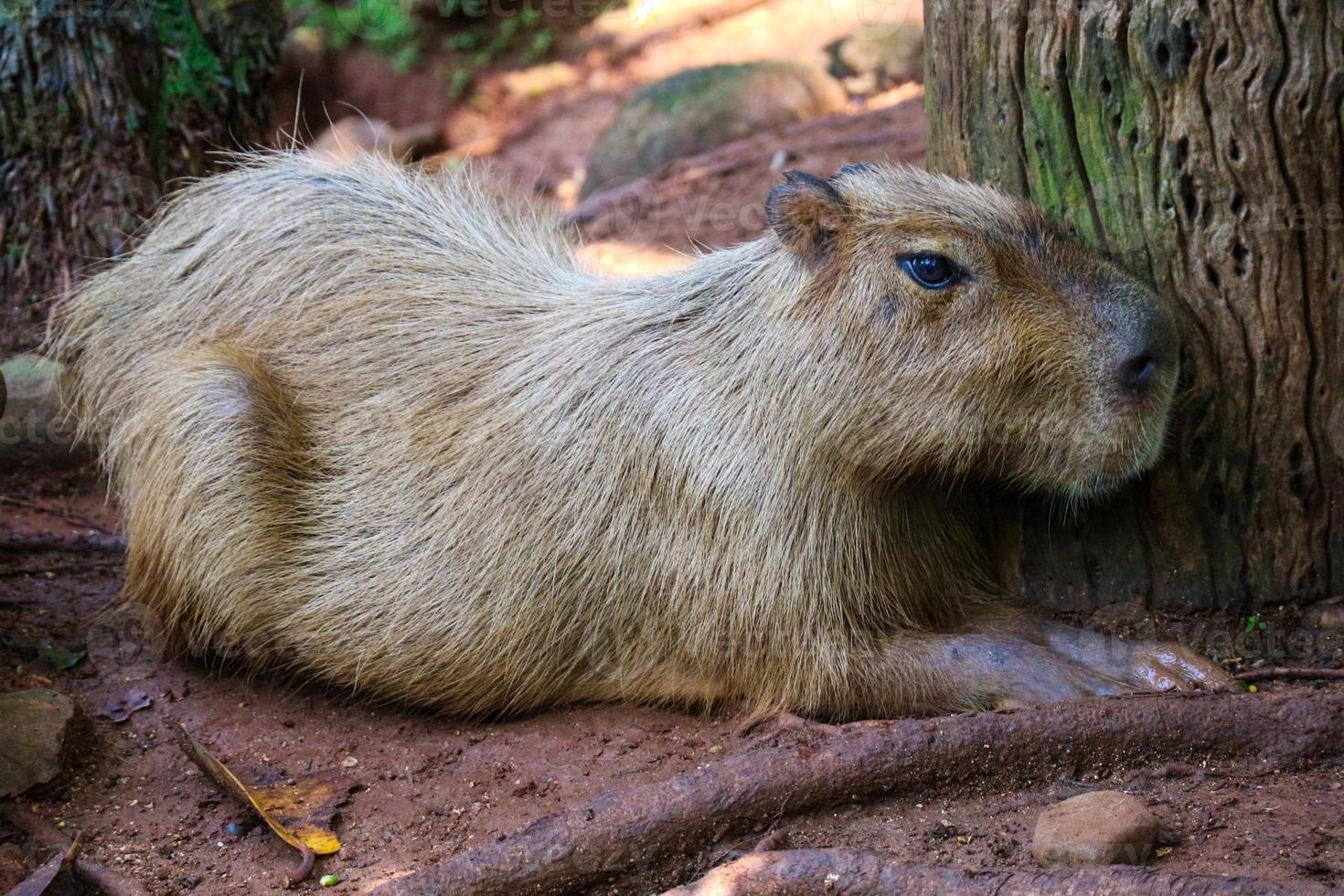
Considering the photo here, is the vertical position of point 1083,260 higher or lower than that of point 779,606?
higher

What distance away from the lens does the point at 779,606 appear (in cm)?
381

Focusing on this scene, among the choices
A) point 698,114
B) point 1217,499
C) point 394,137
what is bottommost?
point 1217,499

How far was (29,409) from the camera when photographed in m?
5.62

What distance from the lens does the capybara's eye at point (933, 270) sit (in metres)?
3.50

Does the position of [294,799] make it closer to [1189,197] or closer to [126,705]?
[126,705]

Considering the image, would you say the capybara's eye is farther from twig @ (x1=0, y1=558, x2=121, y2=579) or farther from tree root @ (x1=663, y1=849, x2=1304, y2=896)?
twig @ (x1=0, y1=558, x2=121, y2=579)

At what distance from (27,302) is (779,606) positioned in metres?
4.05

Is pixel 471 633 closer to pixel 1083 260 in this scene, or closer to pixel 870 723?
pixel 870 723

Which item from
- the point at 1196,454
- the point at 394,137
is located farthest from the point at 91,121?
the point at 394,137

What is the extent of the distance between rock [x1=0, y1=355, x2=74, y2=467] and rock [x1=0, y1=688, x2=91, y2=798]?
2.11 meters

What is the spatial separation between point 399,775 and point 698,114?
621 cm

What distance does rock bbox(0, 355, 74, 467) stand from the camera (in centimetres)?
561

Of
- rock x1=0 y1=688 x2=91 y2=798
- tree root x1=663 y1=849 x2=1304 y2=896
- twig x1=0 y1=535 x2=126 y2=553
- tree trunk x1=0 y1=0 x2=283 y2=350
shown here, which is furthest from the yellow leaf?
tree trunk x1=0 y1=0 x2=283 y2=350

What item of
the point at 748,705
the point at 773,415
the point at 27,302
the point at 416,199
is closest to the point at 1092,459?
the point at 773,415
